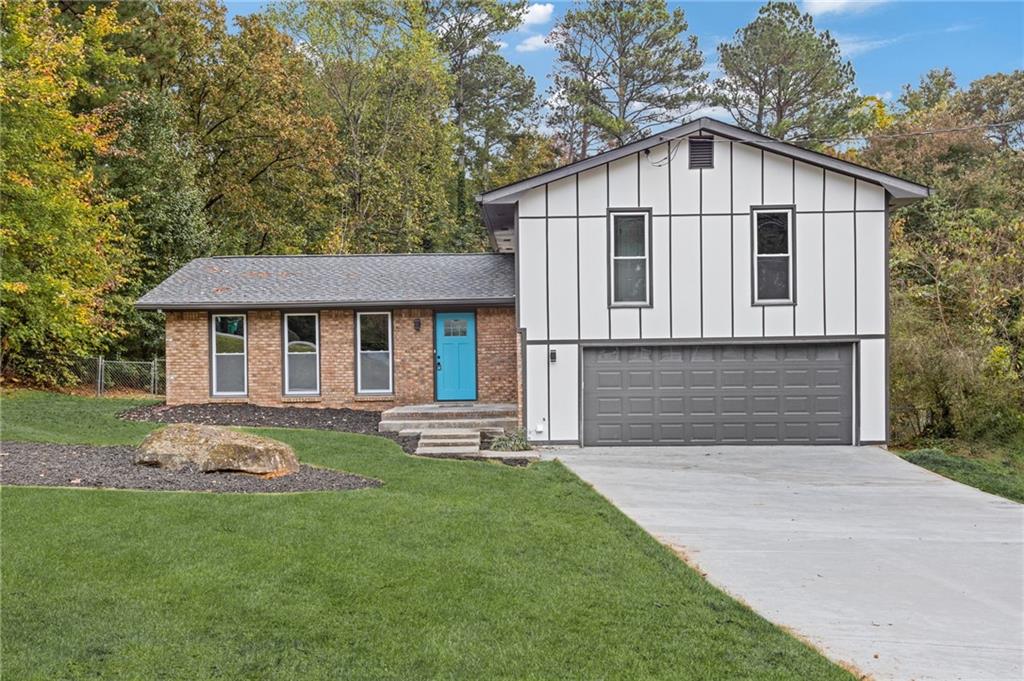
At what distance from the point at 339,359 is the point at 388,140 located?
49.3 ft

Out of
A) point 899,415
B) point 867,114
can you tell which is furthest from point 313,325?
point 867,114

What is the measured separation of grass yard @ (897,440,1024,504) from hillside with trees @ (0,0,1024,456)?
0.52 metres

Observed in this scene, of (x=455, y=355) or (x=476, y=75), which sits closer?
(x=455, y=355)

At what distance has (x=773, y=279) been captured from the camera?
1333cm

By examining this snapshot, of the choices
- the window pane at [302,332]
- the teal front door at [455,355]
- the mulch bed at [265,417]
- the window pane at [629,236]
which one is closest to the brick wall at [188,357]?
the mulch bed at [265,417]

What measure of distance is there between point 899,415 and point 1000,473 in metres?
3.19

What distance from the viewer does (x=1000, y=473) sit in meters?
11.2

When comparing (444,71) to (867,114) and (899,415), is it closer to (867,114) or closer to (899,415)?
(867,114)

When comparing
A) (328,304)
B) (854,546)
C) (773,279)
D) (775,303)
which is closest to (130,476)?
(328,304)

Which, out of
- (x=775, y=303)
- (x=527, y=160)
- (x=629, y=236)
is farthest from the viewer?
(x=527, y=160)

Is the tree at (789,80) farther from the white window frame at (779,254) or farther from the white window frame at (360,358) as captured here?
the white window frame at (360,358)

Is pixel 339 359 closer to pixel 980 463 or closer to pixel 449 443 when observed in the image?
pixel 449 443

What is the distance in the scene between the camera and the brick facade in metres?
16.0

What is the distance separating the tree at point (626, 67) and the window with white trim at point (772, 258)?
1857 cm
